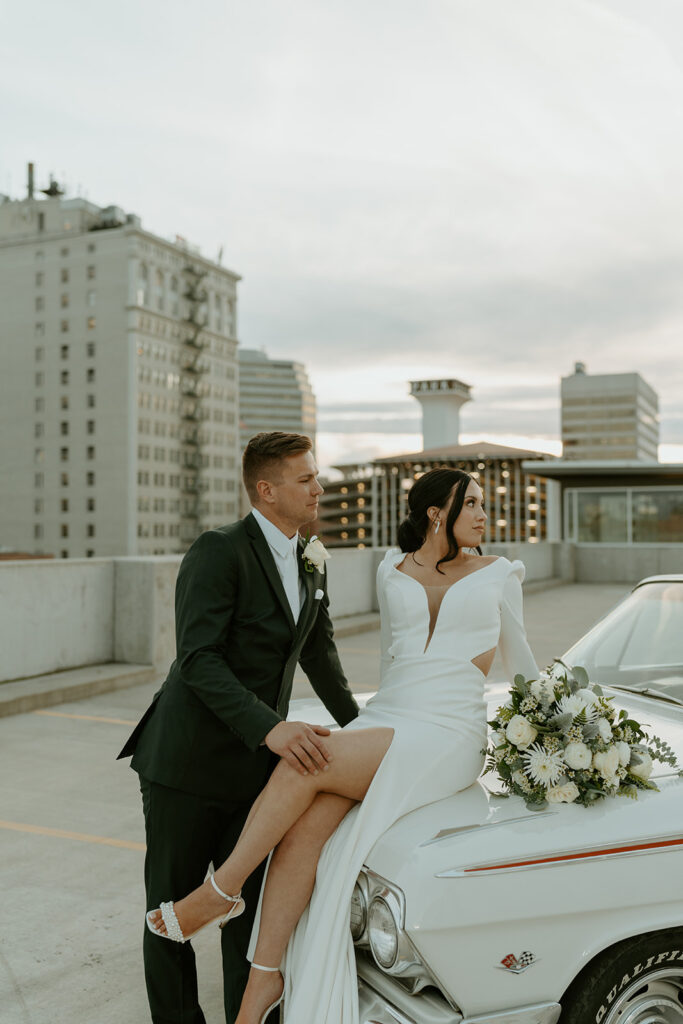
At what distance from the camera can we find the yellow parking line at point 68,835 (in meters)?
5.28

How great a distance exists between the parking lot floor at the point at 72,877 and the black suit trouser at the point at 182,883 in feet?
1.50

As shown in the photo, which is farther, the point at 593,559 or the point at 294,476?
the point at 593,559

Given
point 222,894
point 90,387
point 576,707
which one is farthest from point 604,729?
point 90,387

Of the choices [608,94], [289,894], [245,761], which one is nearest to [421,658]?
[245,761]

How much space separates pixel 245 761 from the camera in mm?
3105

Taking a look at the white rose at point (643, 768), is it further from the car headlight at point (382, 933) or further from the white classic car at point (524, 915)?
→ the car headlight at point (382, 933)

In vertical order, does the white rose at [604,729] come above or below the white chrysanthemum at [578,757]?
above

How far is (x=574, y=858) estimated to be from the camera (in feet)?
8.37

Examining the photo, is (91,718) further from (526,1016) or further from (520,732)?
(526,1016)

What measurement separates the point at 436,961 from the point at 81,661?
8.69 metres

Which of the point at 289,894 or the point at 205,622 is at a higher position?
the point at 205,622

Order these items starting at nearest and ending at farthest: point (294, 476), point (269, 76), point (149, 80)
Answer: point (294, 476), point (269, 76), point (149, 80)

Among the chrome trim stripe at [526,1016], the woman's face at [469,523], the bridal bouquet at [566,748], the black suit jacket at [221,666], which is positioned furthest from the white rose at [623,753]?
the black suit jacket at [221,666]

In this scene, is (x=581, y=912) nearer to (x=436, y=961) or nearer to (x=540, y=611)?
(x=436, y=961)
